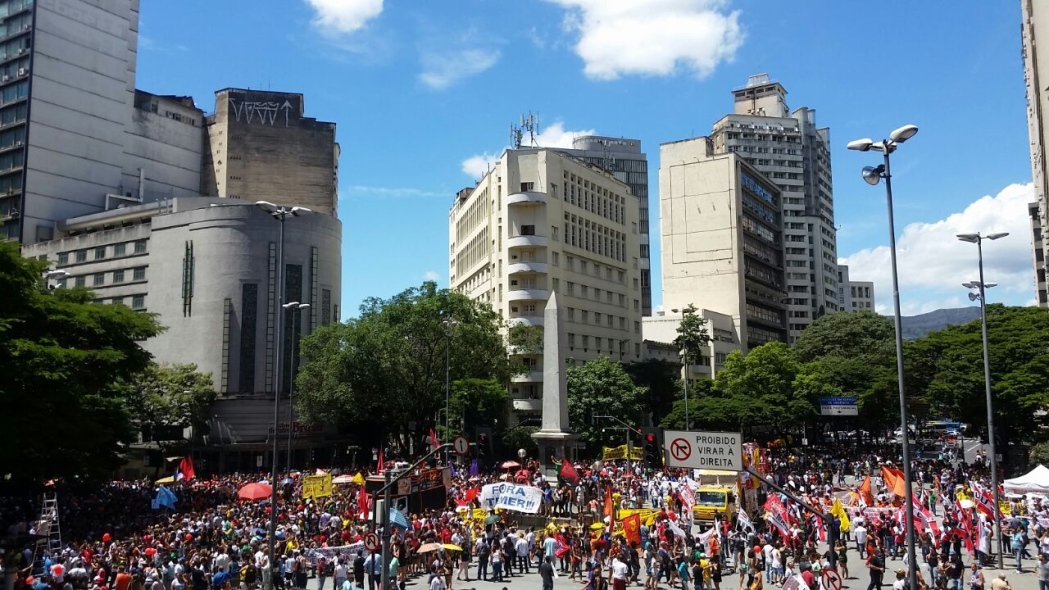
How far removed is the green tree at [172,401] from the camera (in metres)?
56.6

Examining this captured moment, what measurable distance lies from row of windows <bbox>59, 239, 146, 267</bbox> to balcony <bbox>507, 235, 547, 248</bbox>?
30.3 meters

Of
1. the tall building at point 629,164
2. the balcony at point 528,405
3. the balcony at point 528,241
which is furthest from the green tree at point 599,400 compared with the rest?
the tall building at point 629,164

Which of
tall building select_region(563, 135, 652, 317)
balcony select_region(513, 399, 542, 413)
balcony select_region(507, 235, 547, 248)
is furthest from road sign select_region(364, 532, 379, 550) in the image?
tall building select_region(563, 135, 652, 317)

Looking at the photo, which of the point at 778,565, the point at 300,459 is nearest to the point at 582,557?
the point at 778,565

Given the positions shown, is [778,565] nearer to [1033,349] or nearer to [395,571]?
[395,571]

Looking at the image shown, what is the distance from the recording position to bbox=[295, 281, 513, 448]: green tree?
177ft

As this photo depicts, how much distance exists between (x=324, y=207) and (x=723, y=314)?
143 feet

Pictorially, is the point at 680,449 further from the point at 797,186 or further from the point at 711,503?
the point at 797,186

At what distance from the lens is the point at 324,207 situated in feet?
293

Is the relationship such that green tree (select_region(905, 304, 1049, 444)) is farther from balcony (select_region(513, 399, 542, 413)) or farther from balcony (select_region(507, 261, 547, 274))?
balcony (select_region(507, 261, 547, 274))

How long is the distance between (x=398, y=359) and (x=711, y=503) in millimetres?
29563

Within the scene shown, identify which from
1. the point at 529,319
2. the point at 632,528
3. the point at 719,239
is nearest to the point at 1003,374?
the point at 632,528

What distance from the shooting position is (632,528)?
936 inches

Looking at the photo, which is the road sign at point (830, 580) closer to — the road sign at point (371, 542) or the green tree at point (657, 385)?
the road sign at point (371, 542)
